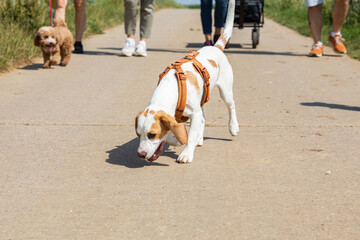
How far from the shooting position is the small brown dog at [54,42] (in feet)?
23.1

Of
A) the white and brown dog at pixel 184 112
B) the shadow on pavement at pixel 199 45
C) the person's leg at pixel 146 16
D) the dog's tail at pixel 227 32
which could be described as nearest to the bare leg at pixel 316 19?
the shadow on pavement at pixel 199 45

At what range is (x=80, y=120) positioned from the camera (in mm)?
4961

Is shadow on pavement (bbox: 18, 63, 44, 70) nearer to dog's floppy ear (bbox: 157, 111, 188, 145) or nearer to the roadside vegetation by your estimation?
the roadside vegetation

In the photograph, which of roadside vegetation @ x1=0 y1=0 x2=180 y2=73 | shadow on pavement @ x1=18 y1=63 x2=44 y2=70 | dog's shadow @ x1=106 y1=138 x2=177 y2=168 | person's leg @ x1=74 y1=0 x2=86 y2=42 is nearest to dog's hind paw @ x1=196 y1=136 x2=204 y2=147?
dog's shadow @ x1=106 y1=138 x2=177 y2=168

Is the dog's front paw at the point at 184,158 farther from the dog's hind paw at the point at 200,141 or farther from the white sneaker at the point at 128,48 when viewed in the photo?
the white sneaker at the point at 128,48

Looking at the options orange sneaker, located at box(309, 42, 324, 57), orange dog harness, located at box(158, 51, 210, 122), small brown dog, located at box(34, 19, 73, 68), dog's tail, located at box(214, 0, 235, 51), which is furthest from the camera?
orange sneaker, located at box(309, 42, 324, 57)

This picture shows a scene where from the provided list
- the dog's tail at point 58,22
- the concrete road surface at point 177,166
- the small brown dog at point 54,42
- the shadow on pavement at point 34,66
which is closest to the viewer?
the concrete road surface at point 177,166

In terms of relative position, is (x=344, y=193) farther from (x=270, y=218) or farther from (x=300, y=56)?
(x=300, y=56)

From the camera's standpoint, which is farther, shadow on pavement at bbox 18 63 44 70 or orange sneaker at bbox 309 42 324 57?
orange sneaker at bbox 309 42 324 57

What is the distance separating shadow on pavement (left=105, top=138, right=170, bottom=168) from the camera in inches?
150

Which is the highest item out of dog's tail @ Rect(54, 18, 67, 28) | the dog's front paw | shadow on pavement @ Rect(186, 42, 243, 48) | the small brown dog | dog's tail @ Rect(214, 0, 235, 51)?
dog's tail @ Rect(214, 0, 235, 51)

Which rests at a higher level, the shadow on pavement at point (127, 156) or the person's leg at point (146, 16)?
the person's leg at point (146, 16)

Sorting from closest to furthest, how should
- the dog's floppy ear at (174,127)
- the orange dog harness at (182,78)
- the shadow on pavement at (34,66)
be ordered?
1. the dog's floppy ear at (174,127)
2. the orange dog harness at (182,78)
3. the shadow on pavement at (34,66)

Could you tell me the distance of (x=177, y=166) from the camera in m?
3.75
